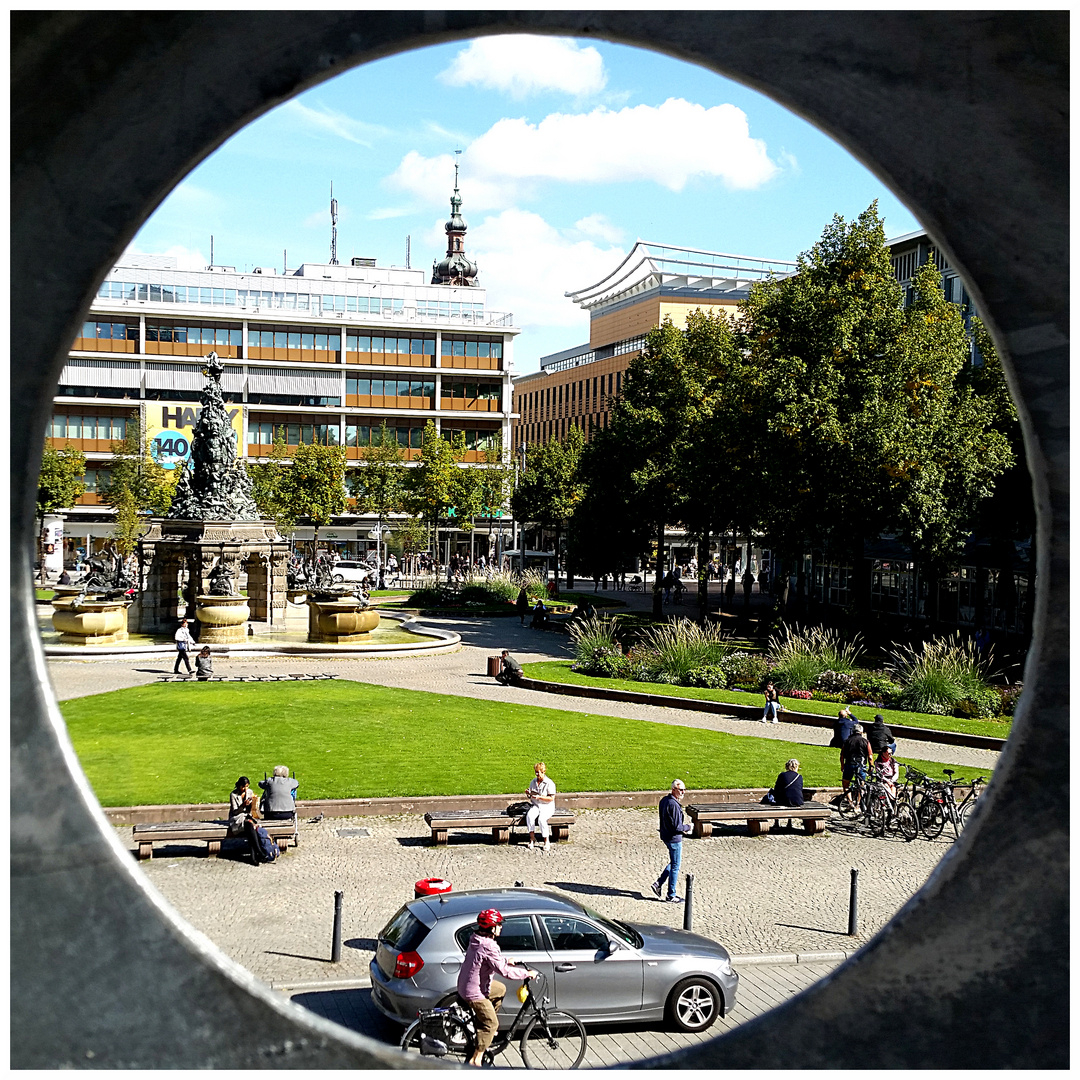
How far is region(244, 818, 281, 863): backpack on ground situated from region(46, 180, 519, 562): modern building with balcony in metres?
61.6

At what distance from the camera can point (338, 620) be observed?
101ft

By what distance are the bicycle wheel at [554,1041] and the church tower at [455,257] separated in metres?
114

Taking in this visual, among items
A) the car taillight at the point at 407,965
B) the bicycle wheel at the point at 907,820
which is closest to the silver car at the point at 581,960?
the car taillight at the point at 407,965

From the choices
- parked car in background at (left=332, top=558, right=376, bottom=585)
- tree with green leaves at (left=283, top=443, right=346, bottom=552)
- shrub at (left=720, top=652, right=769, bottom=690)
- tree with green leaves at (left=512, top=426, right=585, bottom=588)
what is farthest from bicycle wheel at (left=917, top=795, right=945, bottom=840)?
tree with green leaves at (left=512, top=426, right=585, bottom=588)

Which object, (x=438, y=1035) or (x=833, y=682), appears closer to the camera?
(x=438, y=1035)

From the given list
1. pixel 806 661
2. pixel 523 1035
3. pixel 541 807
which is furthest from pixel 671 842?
pixel 806 661

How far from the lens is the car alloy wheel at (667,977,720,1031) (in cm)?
935

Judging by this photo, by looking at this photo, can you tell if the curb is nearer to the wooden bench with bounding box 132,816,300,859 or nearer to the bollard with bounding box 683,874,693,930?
the bollard with bounding box 683,874,693,930

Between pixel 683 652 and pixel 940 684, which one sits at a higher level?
pixel 683 652

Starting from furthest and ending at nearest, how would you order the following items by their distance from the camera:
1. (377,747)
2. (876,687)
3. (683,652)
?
1. (683,652)
2. (876,687)
3. (377,747)

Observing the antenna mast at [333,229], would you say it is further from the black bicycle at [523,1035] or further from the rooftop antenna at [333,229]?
the black bicycle at [523,1035]

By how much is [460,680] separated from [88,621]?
10681 millimetres

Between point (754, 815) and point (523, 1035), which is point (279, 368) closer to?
point (754, 815)

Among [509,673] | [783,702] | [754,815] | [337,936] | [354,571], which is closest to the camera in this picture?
[337,936]
